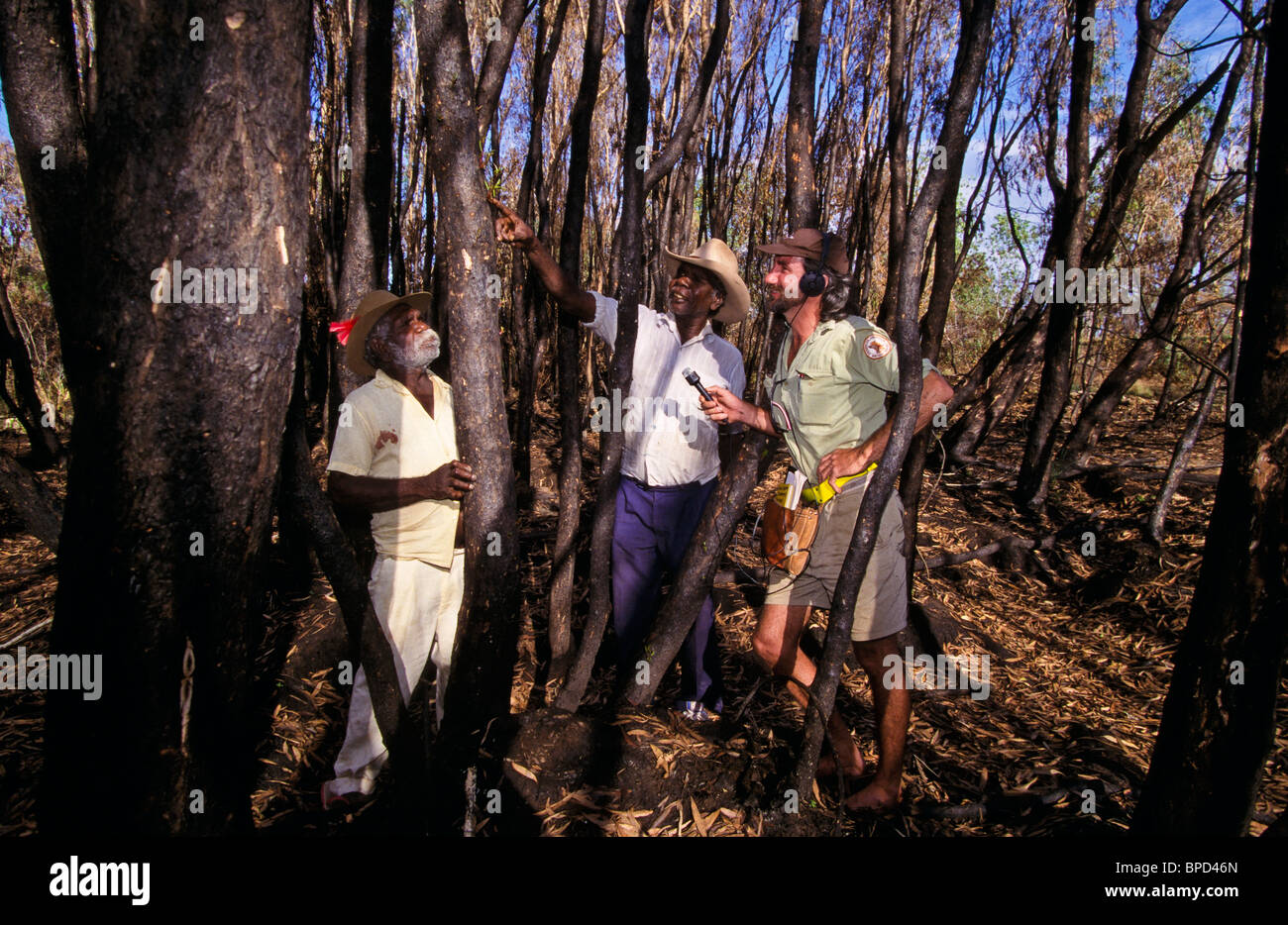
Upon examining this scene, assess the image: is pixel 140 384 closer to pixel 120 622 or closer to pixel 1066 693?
pixel 120 622

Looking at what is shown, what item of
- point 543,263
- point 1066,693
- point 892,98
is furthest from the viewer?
point 1066,693

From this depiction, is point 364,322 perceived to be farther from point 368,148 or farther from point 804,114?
point 804,114

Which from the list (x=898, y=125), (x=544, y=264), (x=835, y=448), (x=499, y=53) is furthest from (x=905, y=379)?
(x=499, y=53)

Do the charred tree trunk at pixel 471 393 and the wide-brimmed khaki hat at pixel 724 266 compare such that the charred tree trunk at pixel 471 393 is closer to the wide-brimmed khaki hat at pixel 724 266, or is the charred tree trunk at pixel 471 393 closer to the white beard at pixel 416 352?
the white beard at pixel 416 352

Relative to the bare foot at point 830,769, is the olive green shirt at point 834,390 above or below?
above

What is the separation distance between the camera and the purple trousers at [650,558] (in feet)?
10.4

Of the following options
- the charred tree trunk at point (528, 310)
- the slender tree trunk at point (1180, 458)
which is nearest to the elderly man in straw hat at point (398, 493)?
the charred tree trunk at point (528, 310)

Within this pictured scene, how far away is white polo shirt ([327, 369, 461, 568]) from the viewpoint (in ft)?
8.61

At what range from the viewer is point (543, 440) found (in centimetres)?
838

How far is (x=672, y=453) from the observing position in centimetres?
314

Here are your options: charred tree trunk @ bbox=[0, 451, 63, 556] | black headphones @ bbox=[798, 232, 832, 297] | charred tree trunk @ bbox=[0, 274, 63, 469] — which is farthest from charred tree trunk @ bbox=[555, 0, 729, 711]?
charred tree trunk @ bbox=[0, 274, 63, 469]

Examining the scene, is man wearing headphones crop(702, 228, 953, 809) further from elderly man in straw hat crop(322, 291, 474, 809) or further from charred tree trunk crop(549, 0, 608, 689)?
elderly man in straw hat crop(322, 291, 474, 809)
